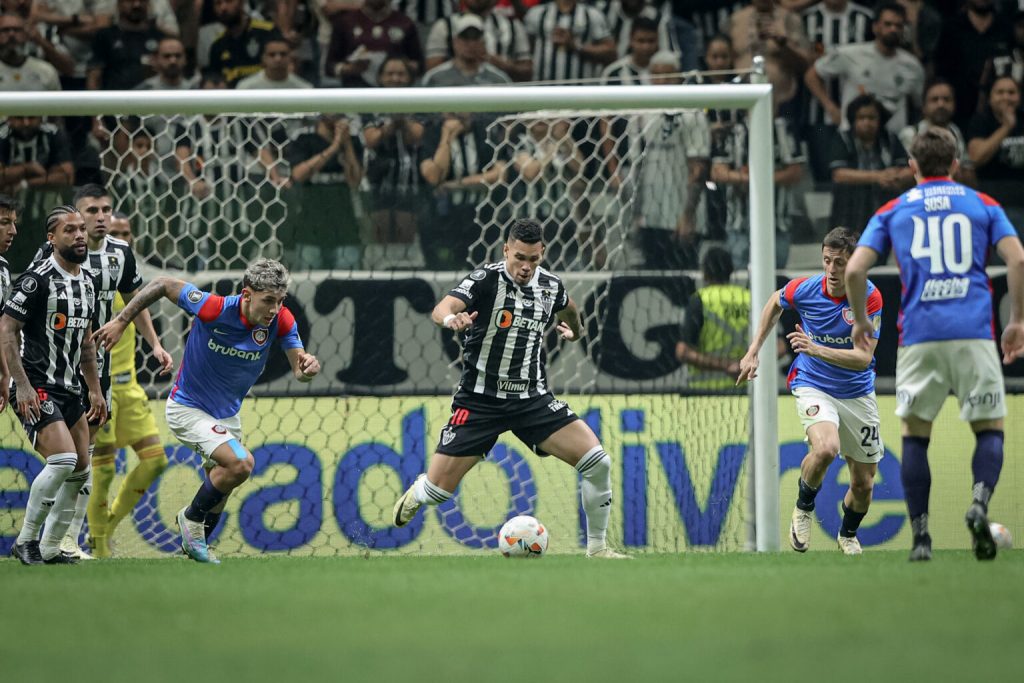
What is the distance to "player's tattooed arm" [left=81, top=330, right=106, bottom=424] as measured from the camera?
Answer: 808cm

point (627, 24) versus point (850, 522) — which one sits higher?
point (627, 24)

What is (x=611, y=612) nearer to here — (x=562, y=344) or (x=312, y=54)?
(x=562, y=344)

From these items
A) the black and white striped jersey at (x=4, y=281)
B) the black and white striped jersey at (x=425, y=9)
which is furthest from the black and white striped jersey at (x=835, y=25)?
the black and white striped jersey at (x=4, y=281)

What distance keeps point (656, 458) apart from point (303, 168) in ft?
11.6

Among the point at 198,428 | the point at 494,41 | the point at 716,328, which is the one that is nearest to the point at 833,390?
the point at 716,328

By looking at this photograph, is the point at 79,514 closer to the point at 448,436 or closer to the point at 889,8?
the point at 448,436

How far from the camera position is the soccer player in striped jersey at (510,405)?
317 inches

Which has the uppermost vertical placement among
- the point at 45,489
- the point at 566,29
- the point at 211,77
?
the point at 566,29

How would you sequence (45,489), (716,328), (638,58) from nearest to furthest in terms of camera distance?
(45,489), (716,328), (638,58)

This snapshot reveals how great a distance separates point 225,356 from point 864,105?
6.53 m

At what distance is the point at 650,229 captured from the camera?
10.2 m

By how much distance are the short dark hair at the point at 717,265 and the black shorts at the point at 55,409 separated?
438 cm

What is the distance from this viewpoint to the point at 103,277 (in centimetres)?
854

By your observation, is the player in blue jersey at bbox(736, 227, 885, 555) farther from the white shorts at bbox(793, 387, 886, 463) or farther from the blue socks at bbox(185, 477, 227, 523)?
the blue socks at bbox(185, 477, 227, 523)
